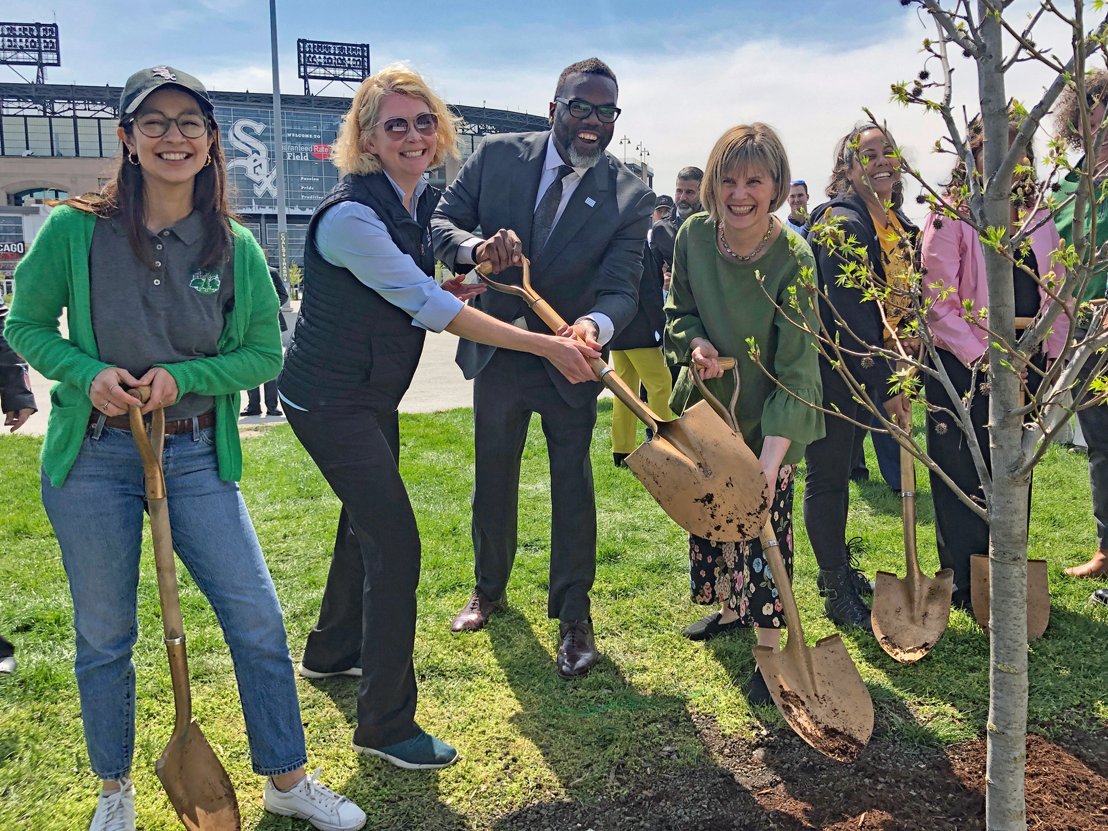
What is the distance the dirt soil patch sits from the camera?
2.45m

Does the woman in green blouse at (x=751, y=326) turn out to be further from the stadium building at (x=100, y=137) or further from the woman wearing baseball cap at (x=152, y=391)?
the stadium building at (x=100, y=137)

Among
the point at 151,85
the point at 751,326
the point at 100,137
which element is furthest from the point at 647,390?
the point at 100,137

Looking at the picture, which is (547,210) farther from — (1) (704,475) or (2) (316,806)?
(2) (316,806)

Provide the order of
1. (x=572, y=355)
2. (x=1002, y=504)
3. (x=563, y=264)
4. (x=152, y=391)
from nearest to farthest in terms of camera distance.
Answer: (x=1002, y=504), (x=152, y=391), (x=572, y=355), (x=563, y=264)

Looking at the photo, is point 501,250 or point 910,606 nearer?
point 501,250

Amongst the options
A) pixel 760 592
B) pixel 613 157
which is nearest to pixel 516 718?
pixel 760 592

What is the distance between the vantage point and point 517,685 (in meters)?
3.40

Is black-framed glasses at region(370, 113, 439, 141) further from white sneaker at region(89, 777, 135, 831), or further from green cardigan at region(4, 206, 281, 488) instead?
white sneaker at region(89, 777, 135, 831)

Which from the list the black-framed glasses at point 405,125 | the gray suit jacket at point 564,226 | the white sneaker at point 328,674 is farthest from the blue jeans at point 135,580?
the gray suit jacket at point 564,226

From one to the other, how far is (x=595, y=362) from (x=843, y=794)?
1.57 meters

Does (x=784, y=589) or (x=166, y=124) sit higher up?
(x=166, y=124)

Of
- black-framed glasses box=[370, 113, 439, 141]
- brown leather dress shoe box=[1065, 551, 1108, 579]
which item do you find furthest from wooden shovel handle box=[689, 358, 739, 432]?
brown leather dress shoe box=[1065, 551, 1108, 579]

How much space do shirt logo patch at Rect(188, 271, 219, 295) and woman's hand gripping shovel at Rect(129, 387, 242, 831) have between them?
1.11ft

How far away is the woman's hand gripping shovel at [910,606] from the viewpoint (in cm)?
354
